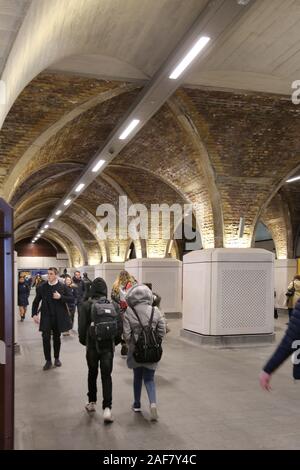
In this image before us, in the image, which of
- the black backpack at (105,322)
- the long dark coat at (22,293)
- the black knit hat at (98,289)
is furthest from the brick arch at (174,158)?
the black backpack at (105,322)

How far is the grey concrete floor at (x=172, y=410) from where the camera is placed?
4852 millimetres

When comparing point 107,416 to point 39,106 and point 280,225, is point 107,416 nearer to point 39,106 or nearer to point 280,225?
point 39,106

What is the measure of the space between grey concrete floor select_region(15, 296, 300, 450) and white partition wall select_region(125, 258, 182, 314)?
8.11 meters

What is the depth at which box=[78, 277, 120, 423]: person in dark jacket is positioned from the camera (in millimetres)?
5457

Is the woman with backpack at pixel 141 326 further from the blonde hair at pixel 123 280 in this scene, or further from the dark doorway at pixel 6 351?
the dark doorway at pixel 6 351

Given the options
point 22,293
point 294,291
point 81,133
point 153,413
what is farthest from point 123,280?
point 22,293

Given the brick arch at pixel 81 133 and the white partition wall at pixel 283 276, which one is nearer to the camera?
the brick arch at pixel 81 133

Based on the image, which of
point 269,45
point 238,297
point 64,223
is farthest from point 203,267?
point 64,223

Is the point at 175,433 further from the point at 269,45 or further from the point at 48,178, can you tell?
the point at 48,178

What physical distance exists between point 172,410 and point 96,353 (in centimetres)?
125

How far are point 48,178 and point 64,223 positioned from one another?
14.3 metres

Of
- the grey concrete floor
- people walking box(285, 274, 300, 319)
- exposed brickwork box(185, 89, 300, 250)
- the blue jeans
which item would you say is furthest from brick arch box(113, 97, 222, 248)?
the blue jeans

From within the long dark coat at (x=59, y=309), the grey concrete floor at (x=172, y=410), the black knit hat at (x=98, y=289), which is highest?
the black knit hat at (x=98, y=289)

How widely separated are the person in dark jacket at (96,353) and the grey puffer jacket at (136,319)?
21 centimetres
